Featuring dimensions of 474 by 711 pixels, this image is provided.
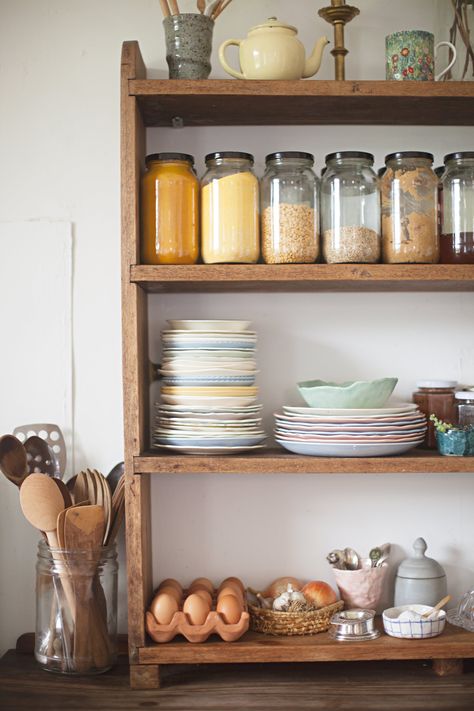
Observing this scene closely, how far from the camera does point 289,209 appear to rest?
1.80 metres

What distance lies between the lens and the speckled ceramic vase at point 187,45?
5.93 ft

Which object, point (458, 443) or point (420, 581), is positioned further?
point (420, 581)

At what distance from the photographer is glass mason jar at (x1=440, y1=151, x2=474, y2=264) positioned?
181 centimetres

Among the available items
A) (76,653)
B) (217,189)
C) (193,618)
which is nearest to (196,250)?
(217,189)

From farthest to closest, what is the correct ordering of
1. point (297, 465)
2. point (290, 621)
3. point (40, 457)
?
point (40, 457)
point (290, 621)
point (297, 465)

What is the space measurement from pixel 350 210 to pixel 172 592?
89cm

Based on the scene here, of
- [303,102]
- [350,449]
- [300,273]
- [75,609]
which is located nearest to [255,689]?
[75,609]

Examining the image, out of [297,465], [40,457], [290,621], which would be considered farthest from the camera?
[40,457]

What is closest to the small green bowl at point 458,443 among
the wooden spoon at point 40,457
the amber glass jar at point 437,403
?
the amber glass jar at point 437,403

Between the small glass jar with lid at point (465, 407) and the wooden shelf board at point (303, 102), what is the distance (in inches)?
24.2

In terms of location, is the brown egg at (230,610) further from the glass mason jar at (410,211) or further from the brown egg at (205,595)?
the glass mason jar at (410,211)

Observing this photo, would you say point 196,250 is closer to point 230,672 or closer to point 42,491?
point 42,491

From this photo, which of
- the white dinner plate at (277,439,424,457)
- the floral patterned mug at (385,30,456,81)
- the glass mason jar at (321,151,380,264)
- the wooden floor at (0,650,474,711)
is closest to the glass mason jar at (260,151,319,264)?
the glass mason jar at (321,151,380,264)

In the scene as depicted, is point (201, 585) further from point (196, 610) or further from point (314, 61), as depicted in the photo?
point (314, 61)
